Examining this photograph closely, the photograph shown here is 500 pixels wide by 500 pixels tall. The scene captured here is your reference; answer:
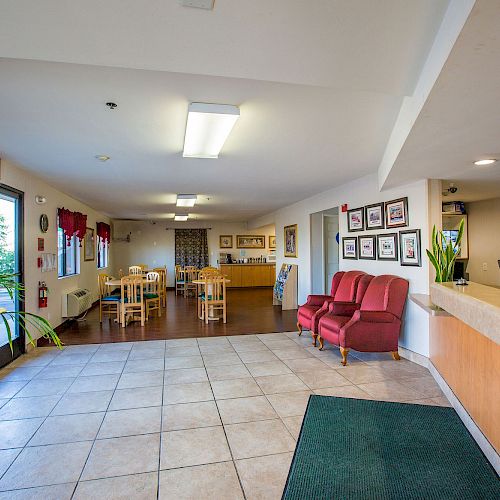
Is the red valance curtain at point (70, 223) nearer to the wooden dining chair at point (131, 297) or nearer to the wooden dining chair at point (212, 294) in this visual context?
the wooden dining chair at point (131, 297)

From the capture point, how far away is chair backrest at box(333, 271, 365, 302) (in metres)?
5.09

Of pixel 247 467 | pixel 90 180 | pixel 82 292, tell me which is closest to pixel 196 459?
pixel 247 467

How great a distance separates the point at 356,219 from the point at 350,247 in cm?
49

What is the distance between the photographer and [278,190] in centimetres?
625

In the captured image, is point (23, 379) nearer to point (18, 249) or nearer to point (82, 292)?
point (18, 249)

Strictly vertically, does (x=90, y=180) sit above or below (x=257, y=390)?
above

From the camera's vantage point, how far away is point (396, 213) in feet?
15.2

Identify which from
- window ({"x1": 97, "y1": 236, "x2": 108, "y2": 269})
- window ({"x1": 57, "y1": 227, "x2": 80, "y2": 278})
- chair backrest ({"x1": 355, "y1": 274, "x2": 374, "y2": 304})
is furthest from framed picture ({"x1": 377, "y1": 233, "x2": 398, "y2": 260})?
window ({"x1": 97, "y1": 236, "x2": 108, "y2": 269})

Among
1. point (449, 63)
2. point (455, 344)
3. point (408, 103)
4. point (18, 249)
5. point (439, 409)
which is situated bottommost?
point (439, 409)

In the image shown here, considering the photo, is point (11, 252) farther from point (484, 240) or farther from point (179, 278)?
point (179, 278)

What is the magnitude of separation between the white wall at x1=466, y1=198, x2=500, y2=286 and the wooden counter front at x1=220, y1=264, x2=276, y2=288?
727 cm

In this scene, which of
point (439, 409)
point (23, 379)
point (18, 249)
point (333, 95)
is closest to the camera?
point (333, 95)

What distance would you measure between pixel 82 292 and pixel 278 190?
4228 millimetres

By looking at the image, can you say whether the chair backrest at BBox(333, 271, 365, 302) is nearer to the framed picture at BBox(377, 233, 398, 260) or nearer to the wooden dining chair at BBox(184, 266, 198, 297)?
the framed picture at BBox(377, 233, 398, 260)
